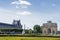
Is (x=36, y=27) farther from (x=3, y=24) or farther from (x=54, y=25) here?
(x=3, y=24)

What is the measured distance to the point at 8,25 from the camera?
135375 millimetres

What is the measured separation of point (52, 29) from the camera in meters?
123

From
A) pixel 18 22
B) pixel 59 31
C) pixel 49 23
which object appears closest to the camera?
pixel 49 23

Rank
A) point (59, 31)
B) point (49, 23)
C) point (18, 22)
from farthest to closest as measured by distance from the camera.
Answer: point (18, 22)
point (59, 31)
point (49, 23)

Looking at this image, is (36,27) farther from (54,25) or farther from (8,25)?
(8,25)

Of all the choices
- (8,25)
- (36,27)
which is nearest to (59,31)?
(36,27)

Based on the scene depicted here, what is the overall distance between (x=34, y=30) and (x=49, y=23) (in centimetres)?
1250

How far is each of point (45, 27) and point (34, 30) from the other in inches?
339

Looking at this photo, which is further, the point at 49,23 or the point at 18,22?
the point at 18,22

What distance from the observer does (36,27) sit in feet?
413

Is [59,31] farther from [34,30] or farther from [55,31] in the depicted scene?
[34,30]

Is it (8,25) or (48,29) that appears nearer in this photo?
(48,29)

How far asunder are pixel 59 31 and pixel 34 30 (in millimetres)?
21351

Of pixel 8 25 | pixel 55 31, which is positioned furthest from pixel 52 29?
pixel 8 25
